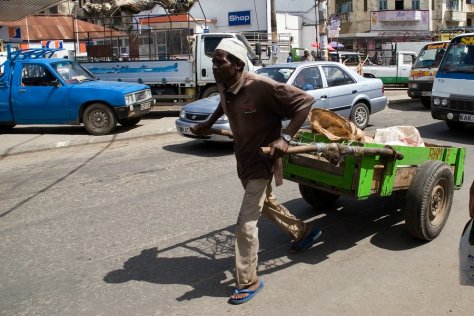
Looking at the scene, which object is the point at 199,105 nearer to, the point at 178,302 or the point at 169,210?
the point at 169,210

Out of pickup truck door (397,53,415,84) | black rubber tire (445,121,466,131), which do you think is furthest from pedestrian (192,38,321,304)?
pickup truck door (397,53,415,84)

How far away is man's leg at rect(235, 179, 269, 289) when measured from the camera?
344cm

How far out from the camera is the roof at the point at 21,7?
14.3m

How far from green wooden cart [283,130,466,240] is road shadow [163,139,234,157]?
4346 millimetres

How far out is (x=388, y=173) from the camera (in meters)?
4.16

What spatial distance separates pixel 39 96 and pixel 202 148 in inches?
167

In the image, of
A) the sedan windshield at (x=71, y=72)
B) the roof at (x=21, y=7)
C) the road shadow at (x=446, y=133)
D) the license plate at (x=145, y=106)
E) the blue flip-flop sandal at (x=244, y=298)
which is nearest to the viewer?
the blue flip-flop sandal at (x=244, y=298)

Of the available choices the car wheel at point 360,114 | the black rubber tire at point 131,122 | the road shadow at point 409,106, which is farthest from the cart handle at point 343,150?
the road shadow at point 409,106

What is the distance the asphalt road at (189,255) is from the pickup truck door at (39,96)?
4.08 meters

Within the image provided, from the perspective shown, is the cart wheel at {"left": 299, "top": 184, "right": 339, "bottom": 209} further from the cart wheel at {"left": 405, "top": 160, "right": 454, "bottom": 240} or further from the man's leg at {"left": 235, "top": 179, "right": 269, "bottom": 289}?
the man's leg at {"left": 235, "top": 179, "right": 269, "bottom": 289}

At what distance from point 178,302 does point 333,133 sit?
203cm

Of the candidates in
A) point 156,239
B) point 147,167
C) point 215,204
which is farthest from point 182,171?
point 156,239

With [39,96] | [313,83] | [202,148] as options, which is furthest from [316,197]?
[39,96]

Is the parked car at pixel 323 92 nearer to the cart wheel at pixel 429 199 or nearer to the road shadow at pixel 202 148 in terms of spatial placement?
the road shadow at pixel 202 148
